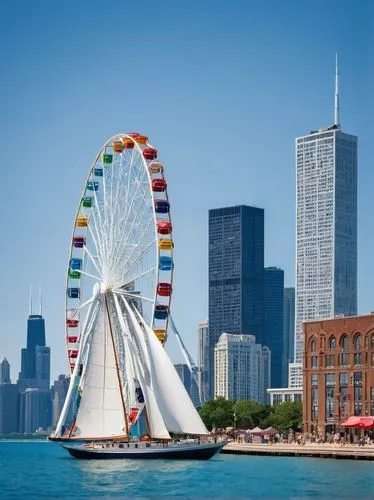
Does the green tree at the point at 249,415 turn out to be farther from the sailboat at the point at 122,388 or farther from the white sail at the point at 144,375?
the white sail at the point at 144,375

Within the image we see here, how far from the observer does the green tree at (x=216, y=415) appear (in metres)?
188

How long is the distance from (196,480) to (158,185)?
84.4ft

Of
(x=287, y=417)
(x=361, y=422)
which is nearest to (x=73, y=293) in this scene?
(x=361, y=422)

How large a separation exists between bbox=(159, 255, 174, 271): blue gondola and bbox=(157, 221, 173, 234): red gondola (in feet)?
6.27

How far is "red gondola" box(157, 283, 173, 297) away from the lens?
10238 centimetres

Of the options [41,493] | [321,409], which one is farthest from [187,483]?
[321,409]

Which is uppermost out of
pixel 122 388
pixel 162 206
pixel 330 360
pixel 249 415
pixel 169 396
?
pixel 162 206

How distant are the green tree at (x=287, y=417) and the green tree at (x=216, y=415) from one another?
6.51m

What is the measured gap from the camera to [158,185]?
103 m

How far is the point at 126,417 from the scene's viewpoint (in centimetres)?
10325

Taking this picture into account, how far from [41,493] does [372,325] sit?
65.9m

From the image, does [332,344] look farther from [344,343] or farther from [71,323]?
[71,323]

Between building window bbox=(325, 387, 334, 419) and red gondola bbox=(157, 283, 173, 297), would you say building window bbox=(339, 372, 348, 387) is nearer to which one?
building window bbox=(325, 387, 334, 419)

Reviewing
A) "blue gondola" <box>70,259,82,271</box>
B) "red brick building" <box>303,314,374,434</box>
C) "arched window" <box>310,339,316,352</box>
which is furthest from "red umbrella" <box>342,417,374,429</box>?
"blue gondola" <box>70,259,82,271</box>
